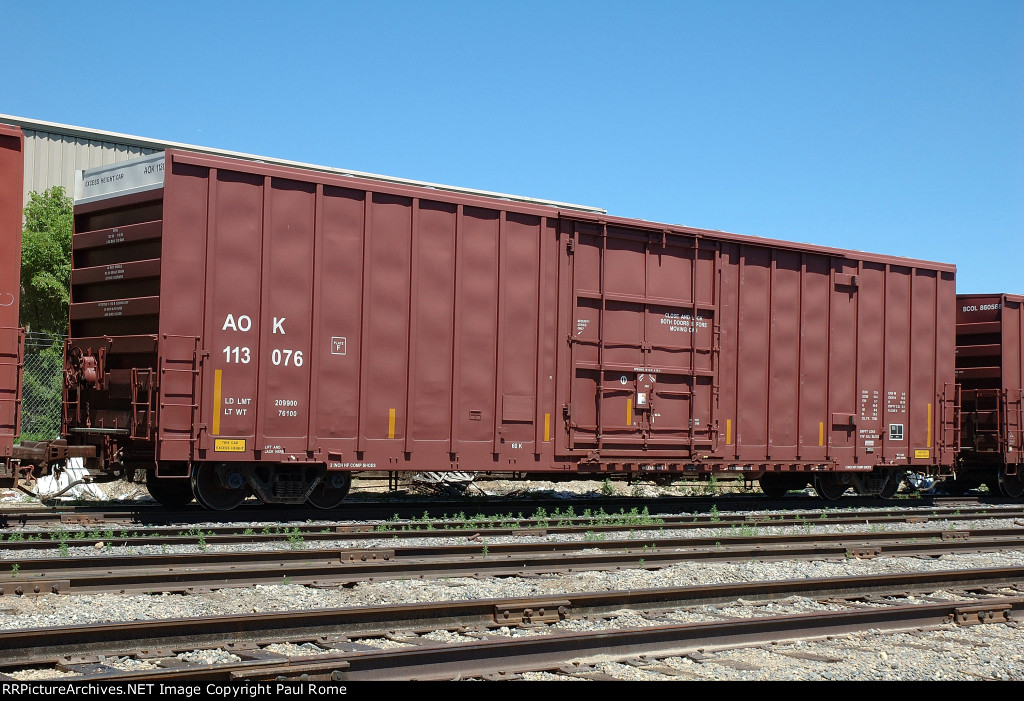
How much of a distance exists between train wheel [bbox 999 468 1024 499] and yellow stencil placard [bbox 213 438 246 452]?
53.0ft

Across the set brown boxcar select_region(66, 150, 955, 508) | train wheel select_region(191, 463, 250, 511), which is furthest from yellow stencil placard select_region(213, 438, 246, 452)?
train wheel select_region(191, 463, 250, 511)

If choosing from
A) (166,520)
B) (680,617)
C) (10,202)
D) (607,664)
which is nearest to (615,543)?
(680,617)

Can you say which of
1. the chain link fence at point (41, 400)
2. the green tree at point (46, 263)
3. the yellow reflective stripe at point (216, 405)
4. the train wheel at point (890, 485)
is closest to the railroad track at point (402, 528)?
the yellow reflective stripe at point (216, 405)

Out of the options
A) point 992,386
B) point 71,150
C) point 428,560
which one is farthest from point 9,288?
point 71,150

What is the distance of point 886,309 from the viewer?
1828 cm

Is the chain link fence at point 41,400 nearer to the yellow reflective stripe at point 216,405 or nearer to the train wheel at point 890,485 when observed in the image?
the yellow reflective stripe at point 216,405

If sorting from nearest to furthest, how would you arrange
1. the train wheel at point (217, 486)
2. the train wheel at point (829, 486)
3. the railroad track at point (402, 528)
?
1. the railroad track at point (402, 528)
2. the train wheel at point (217, 486)
3. the train wheel at point (829, 486)

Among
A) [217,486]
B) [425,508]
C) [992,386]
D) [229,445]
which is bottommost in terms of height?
[425,508]

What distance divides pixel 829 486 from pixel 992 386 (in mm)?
4611

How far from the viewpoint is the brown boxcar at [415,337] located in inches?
488

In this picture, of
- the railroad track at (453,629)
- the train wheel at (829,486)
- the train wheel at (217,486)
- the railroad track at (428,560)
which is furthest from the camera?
the train wheel at (829,486)

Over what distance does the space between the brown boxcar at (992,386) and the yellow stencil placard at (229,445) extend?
14.7m

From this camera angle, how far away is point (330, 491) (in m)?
13.8

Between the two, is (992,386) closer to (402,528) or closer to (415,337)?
(415,337)
